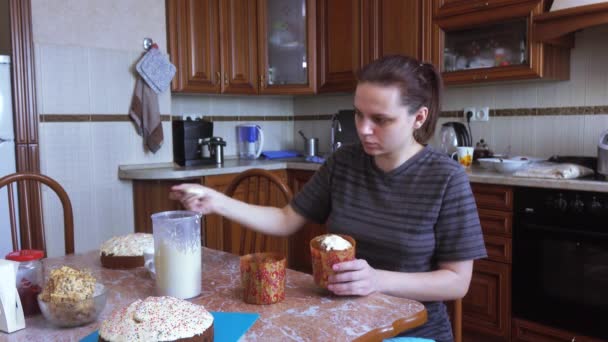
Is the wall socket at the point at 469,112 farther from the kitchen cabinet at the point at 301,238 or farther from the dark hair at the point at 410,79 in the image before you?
the dark hair at the point at 410,79

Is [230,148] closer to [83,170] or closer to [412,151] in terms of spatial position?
[83,170]

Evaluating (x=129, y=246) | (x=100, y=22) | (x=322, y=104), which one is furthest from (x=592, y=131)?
(x=100, y=22)

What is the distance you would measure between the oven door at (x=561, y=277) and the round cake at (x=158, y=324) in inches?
71.8

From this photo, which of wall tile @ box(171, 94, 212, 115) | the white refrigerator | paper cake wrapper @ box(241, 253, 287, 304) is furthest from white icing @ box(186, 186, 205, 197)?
wall tile @ box(171, 94, 212, 115)

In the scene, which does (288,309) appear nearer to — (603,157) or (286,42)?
(603,157)

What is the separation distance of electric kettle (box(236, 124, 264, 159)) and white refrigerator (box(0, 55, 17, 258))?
1.51 m

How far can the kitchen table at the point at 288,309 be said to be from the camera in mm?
886

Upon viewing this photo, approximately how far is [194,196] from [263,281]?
38 centimetres

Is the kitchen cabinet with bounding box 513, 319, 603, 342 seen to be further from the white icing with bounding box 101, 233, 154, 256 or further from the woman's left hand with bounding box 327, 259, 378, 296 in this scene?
the white icing with bounding box 101, 233, 154, 256

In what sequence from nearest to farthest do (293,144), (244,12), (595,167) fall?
(595,167)
(244,12)
(293,144)

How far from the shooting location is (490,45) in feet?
8.96

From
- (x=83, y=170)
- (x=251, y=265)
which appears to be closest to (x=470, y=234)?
(x=251, y=265)

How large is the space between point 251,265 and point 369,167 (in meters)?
0.49

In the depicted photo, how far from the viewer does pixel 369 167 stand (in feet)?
4.49
